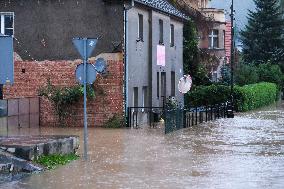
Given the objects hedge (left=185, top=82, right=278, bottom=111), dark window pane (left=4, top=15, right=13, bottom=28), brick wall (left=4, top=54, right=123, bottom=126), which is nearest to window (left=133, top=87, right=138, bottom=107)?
brick wall (left=4, top=54, right=123, bottom=126)

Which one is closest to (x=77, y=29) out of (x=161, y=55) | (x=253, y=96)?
(x=161, y=55)

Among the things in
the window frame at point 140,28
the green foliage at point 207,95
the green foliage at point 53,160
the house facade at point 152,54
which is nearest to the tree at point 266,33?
the green foliage at point 207,95

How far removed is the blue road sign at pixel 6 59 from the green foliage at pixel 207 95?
1061 inches

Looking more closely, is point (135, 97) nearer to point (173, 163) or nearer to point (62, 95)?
point (62, 95)

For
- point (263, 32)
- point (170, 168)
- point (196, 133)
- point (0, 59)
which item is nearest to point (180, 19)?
point (196, 133)

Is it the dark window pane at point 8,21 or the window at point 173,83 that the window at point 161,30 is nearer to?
the window at point 173,83

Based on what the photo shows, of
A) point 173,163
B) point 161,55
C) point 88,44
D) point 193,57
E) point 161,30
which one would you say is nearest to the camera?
point 173,163

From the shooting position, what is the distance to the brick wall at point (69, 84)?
3012 cm

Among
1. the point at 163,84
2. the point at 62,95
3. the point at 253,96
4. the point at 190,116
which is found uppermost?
the point at 163,84

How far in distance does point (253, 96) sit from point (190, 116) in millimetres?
18583

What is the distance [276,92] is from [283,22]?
13355mm

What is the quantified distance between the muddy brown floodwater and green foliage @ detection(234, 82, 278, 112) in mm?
19792

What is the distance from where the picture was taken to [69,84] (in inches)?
1208

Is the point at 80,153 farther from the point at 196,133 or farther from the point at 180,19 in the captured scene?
the point at 180,19
